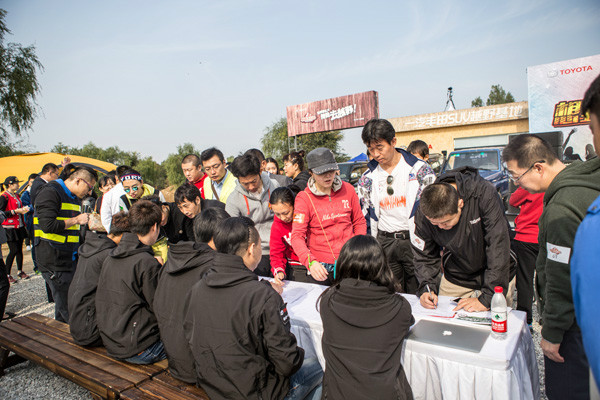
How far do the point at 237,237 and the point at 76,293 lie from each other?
1.57 m

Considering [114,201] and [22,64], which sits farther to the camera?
[22,64]

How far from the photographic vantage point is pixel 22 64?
45.9ft

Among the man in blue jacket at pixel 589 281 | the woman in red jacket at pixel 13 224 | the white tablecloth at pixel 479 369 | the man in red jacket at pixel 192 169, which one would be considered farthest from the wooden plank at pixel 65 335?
the woman in red jacket at pixel 13 224

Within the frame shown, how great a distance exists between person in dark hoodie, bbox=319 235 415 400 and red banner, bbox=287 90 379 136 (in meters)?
18.2

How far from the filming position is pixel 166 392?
83.5 inches

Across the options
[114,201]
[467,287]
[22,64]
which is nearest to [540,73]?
[467,287]

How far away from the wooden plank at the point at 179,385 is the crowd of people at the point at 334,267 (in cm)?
5

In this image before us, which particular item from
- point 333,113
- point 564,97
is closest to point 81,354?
point 564,97

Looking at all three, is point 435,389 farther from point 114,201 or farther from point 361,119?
point 361,119

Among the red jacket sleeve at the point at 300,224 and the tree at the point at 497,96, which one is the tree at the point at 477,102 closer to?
the tree at the point at 497,96

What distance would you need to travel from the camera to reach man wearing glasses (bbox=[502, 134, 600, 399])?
4.80 ft

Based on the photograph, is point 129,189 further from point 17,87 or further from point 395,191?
point 17,87

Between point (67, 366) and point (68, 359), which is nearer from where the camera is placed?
point (67, 366)

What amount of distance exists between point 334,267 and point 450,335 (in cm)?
95
